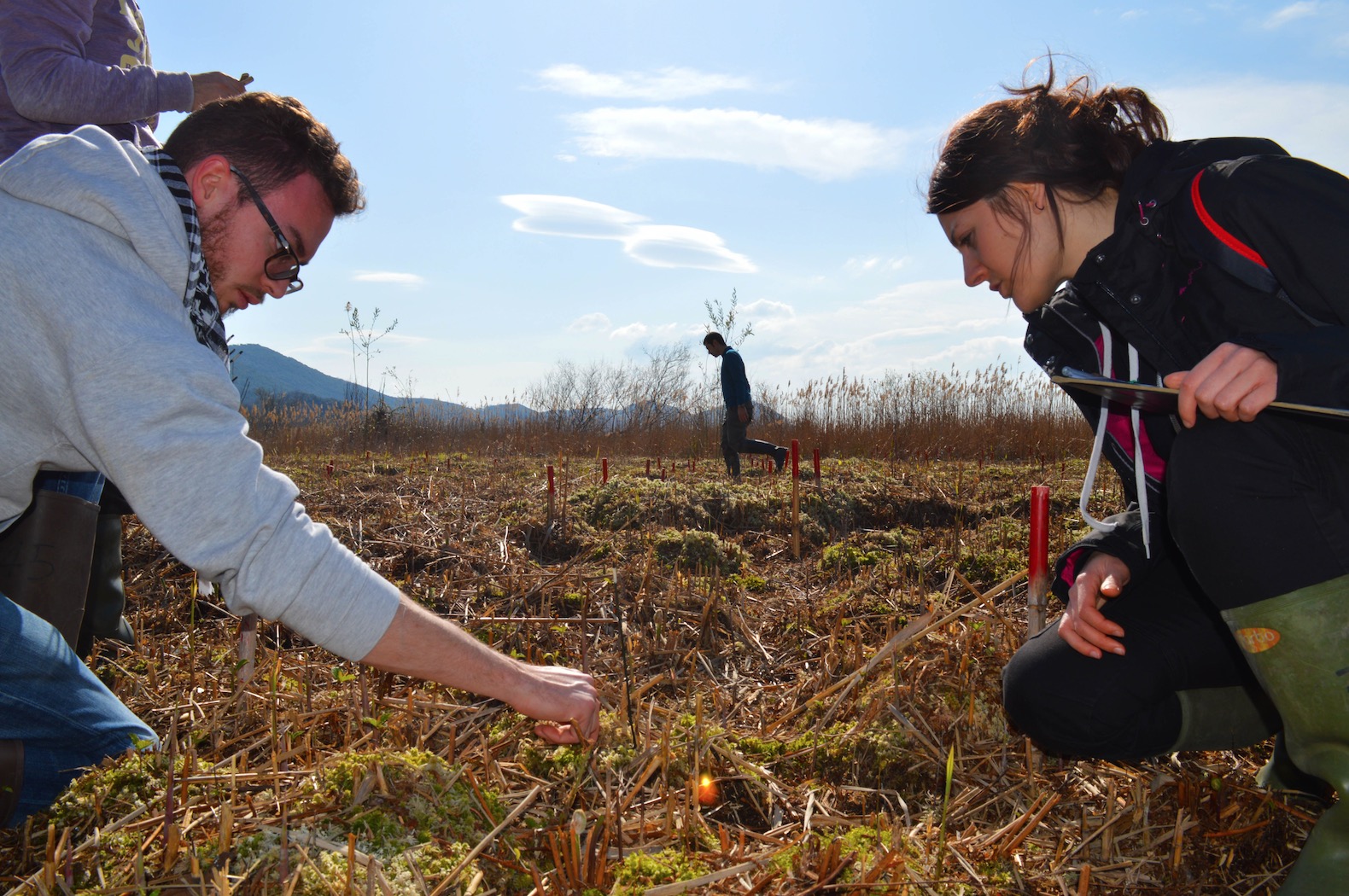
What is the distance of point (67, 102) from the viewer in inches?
71.8

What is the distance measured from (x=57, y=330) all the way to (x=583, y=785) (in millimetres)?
1294

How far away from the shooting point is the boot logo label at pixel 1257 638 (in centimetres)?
141

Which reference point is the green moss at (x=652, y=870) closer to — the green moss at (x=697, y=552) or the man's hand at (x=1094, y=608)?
the man's hand at (x=1094, y=608)

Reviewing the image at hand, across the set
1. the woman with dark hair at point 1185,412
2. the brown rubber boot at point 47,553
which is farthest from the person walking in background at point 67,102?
the woman with dark hair at point 1185,412

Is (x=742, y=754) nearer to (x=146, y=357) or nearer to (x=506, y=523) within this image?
(x=146, y=357)

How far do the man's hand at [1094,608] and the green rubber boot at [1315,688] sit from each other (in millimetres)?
399

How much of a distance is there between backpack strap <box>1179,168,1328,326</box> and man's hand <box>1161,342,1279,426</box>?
0.60 ft

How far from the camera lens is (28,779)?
158 centimetres

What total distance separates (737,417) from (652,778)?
7599 millimetres

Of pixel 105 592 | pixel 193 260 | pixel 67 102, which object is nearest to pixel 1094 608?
pixel 193 260

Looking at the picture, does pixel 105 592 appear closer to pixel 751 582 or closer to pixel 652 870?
pixel 652 870

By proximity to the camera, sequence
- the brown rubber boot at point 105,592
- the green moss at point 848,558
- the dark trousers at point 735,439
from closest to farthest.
Result: the brown rubber boot at point 105,592 → the green moss at point 848,558 → the dark trousers at point 735,439

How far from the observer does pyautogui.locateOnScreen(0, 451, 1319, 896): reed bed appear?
4.58 ft

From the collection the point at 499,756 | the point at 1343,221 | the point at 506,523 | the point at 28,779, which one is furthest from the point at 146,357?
the point at 506,523
